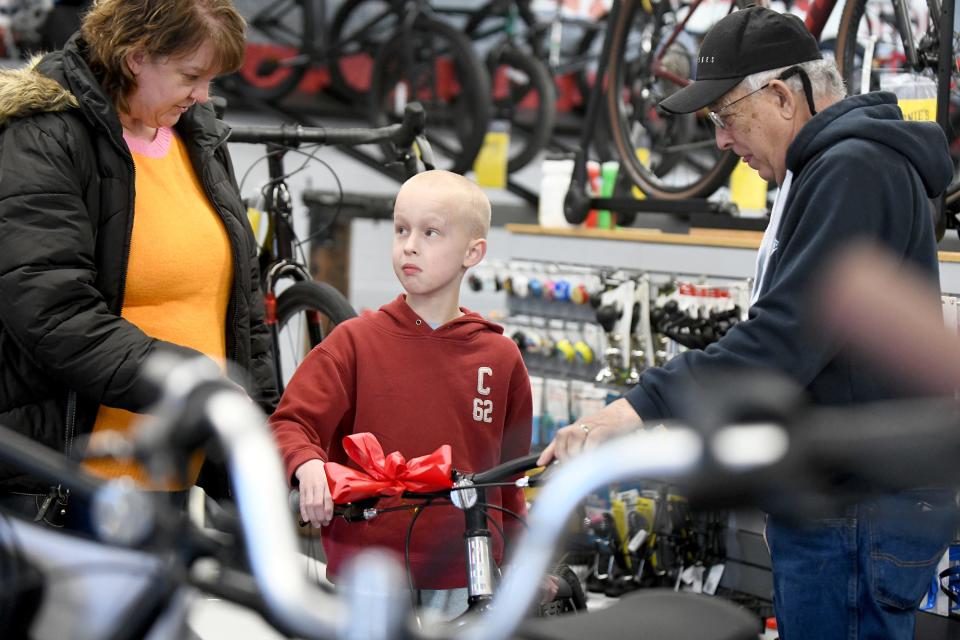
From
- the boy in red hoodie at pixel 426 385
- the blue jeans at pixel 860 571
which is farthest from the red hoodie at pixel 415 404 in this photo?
the blue jeans at pixel 860 571

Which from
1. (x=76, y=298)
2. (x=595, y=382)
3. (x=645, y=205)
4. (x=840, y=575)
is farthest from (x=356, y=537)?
(x=645, y=205)

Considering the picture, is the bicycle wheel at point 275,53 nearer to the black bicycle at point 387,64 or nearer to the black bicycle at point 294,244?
the black bicycle at point 387,64

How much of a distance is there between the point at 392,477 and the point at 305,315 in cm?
205

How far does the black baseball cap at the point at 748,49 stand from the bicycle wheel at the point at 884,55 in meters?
1.43

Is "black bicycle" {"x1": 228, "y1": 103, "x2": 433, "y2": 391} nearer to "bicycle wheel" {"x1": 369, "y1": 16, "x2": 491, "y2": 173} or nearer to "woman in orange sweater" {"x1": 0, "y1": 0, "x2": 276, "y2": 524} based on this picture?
"woman in orange sweater" {"x1": 0, "y1": 0, "x2": 276, "y2": 524}

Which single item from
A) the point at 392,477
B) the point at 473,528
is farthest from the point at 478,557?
the point at 392,477

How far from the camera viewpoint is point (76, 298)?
6.76 feet

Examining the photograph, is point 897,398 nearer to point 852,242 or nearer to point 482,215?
point 852,242

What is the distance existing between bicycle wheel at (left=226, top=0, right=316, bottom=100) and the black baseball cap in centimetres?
591

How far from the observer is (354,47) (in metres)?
8.41

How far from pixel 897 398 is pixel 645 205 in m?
2.83

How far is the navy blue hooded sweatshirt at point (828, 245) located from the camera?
1.93 m

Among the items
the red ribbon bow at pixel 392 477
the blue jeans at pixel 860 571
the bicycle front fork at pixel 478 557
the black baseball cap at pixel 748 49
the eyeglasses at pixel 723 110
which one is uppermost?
the black baseball cap at pixel 748 49

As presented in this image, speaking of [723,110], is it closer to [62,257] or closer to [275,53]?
[62,257]
